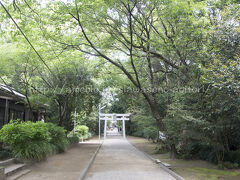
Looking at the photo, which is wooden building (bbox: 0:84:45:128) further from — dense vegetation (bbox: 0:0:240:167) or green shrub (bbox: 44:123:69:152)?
green shrub (bbox: 44:123:69:152)

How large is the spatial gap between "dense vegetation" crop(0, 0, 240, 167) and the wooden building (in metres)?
1.05

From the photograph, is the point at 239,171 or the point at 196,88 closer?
the point at 239,171

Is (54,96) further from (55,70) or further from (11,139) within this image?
(11,139)

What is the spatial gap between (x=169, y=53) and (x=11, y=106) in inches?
498

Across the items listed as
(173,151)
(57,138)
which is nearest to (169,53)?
(173,151)

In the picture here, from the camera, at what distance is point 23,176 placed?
7.82 m

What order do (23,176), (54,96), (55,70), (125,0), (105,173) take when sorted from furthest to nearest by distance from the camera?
1. (55,70)
2. (54,96)
3. (125,0)
4. (105,173)
5. (23,176)

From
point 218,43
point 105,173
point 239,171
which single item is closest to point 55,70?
point 105,173

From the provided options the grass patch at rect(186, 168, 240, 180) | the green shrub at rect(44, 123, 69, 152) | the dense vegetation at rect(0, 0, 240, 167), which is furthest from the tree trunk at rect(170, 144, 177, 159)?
the green shrub at rect(44, 123, 69, 152)

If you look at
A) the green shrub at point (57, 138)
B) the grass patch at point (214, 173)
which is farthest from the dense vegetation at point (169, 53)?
the green shrub at point (57, 138)

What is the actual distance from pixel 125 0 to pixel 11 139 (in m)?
8.00

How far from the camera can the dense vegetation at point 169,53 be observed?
8023mm

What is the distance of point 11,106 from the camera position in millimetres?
17047

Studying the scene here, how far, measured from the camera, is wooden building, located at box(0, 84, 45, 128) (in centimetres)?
1407
